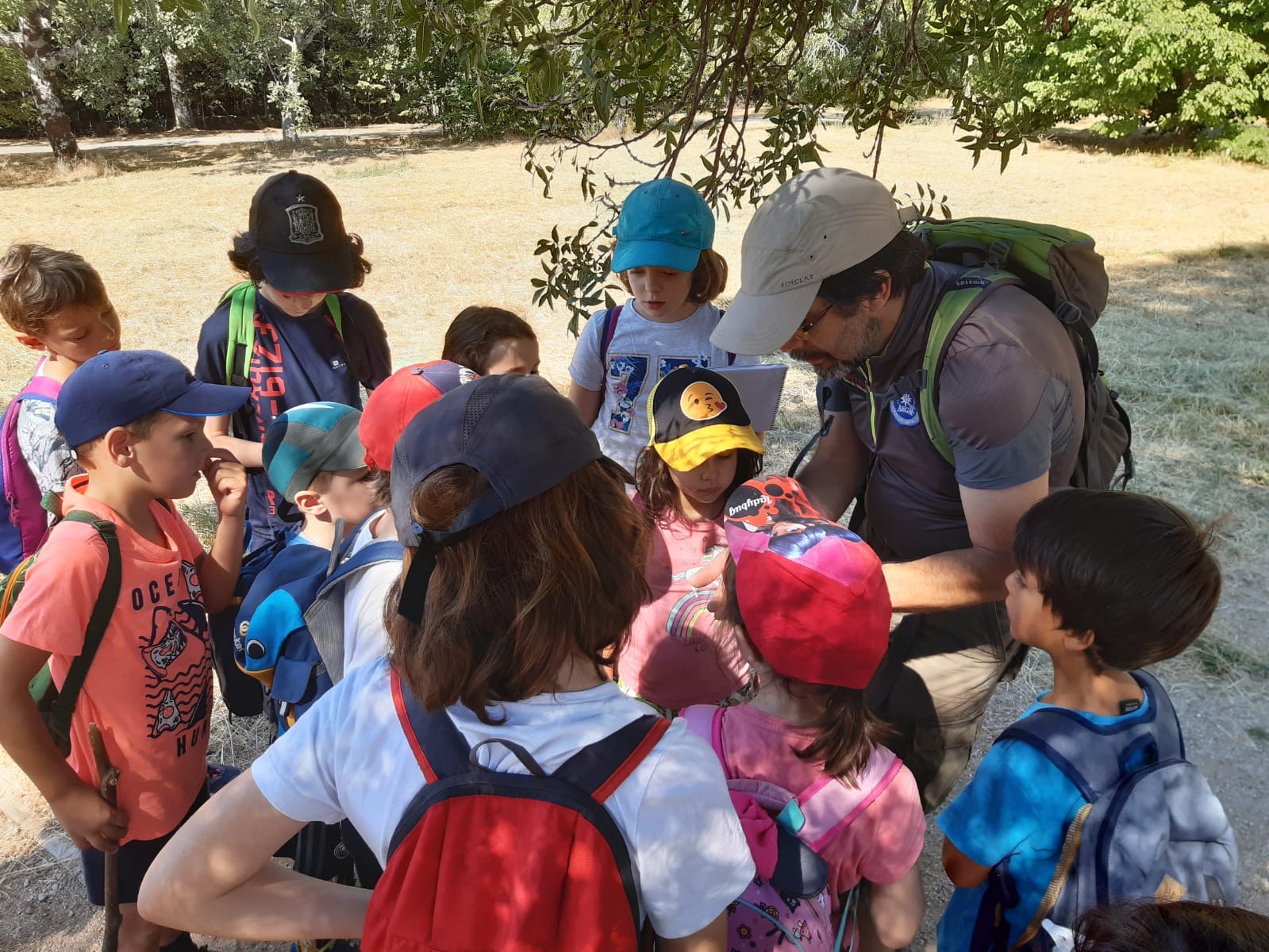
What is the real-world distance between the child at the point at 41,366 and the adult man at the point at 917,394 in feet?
6.61

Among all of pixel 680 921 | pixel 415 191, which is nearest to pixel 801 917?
pixel 680 921

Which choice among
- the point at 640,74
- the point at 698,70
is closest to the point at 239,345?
the point at 640,74

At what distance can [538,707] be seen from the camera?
48.5 inches

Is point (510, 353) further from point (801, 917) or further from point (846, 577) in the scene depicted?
point (801, 917)

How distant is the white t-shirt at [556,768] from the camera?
117 centimetres

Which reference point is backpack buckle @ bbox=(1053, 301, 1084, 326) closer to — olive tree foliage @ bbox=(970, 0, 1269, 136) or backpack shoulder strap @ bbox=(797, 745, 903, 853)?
backpack shoulder strap @ bbox=(797, 745, 903, 853)

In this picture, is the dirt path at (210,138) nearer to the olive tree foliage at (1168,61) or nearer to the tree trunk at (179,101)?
the tree trunk at (179,101)

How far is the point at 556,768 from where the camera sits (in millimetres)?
1170

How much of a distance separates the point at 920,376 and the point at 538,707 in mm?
1304

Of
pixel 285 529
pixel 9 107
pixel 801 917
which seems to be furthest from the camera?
pixel 9 107

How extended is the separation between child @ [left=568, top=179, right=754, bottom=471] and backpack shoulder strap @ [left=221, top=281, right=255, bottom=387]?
1.11 metres

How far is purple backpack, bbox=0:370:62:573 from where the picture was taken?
2695 millimetres

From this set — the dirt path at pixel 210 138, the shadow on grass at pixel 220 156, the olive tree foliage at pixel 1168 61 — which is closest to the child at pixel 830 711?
the olive tree foliage at pixel 1168 61

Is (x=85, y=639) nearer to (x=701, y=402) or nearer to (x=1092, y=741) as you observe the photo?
(x=701, y=402)
